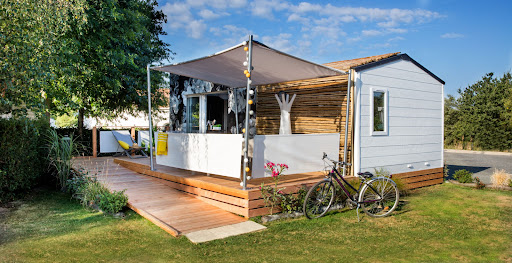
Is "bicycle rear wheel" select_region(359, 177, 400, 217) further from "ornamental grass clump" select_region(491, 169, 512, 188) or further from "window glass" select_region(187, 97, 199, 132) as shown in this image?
"window glass" select_region(187, 97, 199, 132)

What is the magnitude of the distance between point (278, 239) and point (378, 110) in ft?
13.7

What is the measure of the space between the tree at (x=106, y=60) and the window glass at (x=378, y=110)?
8.05 metres

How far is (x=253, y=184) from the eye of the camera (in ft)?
18.4

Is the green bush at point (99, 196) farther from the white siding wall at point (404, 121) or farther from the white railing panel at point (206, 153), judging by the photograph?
the white siding wall at point (404, 121)

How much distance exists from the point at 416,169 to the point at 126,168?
7.10 m

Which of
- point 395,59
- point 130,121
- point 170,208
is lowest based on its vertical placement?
point 170,208

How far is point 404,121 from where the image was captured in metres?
7.95

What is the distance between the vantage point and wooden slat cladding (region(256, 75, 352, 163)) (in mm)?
7137

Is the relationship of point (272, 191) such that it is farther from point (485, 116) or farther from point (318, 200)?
point (485, 116)

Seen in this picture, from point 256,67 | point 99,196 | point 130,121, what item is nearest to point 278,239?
point 99,196

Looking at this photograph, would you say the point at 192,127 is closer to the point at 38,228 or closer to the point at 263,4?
the point at 263,4

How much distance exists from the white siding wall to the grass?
1.65 meters

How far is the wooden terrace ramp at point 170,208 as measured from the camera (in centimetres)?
A: 470

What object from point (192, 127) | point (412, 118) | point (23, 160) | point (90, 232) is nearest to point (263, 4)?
point (192, 127)
